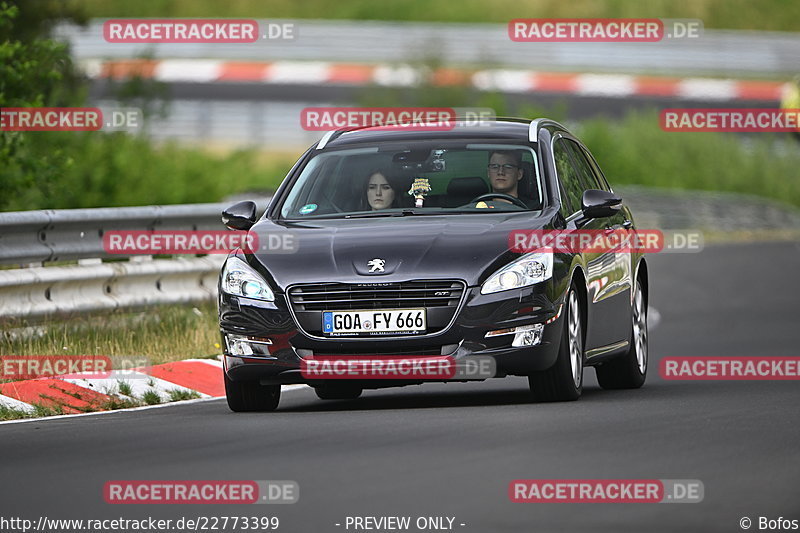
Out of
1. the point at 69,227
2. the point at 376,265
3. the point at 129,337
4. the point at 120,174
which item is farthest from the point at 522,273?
the point at 120,174

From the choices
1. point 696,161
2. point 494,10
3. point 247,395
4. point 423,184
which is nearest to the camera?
point 247,395

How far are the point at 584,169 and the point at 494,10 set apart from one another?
41962mm

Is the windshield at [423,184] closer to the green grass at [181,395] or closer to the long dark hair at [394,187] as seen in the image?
the long dark hair at [394,187]

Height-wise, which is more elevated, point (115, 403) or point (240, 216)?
→ point (240, 216)

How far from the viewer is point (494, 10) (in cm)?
5491

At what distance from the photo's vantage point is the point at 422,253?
35.8 ft

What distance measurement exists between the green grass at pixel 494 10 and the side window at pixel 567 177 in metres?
39.9

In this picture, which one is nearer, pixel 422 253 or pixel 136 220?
pixel 422 253

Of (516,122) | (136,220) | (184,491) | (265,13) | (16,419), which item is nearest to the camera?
(184,491)

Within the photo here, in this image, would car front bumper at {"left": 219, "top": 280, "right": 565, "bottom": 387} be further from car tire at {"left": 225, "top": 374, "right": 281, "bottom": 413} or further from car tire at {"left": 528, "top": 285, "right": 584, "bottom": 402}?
car tire at {"left": 225, "top": 374, "right": 281, "bottom": 413}

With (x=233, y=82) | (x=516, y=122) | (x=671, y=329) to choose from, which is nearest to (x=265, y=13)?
(x=233, y=82)

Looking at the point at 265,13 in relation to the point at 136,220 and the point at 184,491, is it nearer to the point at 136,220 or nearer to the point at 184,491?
the point at 136,220

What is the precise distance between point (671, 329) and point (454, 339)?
823 cm

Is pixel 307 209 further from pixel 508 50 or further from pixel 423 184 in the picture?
pixel 508 50
